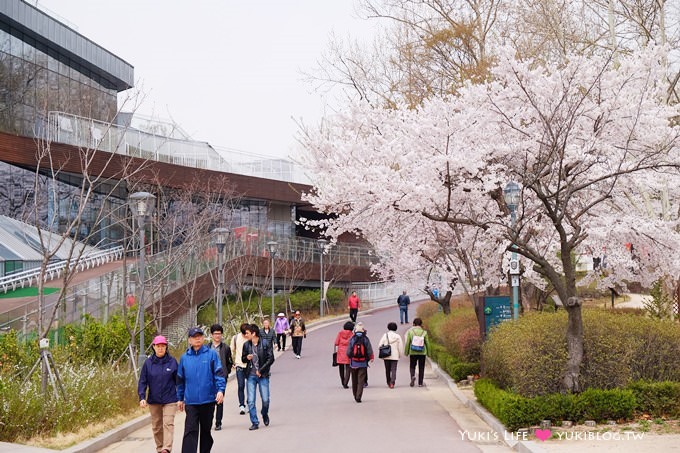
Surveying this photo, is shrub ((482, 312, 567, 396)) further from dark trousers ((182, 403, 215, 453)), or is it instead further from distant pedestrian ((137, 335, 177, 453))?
distant pedestrian ((137, 335, 177, 453))

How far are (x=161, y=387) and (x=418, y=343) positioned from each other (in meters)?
10.3

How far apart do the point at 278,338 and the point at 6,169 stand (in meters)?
20.8

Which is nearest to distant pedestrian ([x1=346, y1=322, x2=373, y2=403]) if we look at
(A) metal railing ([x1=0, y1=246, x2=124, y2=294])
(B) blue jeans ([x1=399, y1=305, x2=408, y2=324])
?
(A) metal railing ([x1=0, y1=246, x2=124, y2=294])

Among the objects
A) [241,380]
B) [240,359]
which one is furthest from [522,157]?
[241,380]

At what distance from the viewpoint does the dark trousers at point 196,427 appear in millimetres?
10352

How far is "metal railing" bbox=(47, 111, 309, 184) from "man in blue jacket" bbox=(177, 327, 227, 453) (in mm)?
23315

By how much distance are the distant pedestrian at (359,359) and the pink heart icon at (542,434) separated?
5.58 meters

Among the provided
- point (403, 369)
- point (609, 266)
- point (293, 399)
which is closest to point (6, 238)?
point (403, 369)

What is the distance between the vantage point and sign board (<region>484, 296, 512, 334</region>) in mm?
19219

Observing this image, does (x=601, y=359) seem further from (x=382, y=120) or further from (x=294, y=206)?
(x=294, y=206)

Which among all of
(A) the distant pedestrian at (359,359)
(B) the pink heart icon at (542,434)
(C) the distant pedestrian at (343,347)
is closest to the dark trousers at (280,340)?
(C) the distant pedestrian at (343,347)

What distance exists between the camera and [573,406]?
511 inches

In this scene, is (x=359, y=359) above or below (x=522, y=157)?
below

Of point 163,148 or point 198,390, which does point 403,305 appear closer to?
point 163,148
